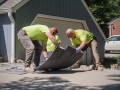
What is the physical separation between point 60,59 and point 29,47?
1024mm

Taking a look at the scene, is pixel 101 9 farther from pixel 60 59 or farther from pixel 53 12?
pixel 60 59

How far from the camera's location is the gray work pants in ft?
24.5

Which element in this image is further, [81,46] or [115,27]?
[115,27]

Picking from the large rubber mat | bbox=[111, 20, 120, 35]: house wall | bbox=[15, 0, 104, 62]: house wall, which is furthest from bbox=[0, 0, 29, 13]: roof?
bbox=[111, 20, 120, 35]: house wall

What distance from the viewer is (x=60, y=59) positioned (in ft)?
25.6

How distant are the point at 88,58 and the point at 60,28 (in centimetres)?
350

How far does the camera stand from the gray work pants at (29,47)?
746cm

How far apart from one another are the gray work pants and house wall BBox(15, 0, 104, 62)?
10.6ft

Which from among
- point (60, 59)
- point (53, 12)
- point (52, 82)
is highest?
point (53, 12)

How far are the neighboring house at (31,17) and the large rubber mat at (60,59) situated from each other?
133 inches

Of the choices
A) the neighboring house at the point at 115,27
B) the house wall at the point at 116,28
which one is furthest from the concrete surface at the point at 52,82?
the house wall at the point at 116,28

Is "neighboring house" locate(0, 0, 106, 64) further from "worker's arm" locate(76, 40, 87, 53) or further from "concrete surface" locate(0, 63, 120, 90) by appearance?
"concrete surface" locate(0, 63, 120, 90)

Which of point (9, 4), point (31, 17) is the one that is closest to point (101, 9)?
point (31, 17)

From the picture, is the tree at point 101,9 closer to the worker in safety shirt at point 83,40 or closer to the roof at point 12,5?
the roof at point 12,5
